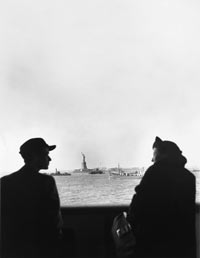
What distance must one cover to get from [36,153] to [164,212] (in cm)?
95

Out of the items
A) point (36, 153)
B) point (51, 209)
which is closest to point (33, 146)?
point (36, 153)

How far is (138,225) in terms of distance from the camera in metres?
2.19

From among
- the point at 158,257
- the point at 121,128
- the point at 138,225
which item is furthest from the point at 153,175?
the point at 121,128

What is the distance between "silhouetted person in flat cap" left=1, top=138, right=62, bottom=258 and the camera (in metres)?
2.13

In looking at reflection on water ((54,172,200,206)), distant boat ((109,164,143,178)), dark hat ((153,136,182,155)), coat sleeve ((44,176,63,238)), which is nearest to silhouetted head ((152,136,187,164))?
dark hat ((153,136,182,155))

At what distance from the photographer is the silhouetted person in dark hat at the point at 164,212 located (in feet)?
7.13

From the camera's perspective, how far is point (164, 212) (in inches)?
85.7

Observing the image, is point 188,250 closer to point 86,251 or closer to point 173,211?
point 173,211

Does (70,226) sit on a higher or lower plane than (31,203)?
lower

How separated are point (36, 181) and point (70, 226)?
1.04m

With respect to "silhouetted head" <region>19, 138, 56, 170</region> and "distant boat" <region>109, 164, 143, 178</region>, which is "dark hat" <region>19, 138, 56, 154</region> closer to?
"silhouetted head" <region>19, 138, 56, 170</region>

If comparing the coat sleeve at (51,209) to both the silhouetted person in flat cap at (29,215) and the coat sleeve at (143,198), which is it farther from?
the coat sleeve at (143,198)

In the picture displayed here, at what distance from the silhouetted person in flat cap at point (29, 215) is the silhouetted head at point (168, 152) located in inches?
29.8

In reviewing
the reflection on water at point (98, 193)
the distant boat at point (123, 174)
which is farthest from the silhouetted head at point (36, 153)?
the distant boat at point (123, 174)
